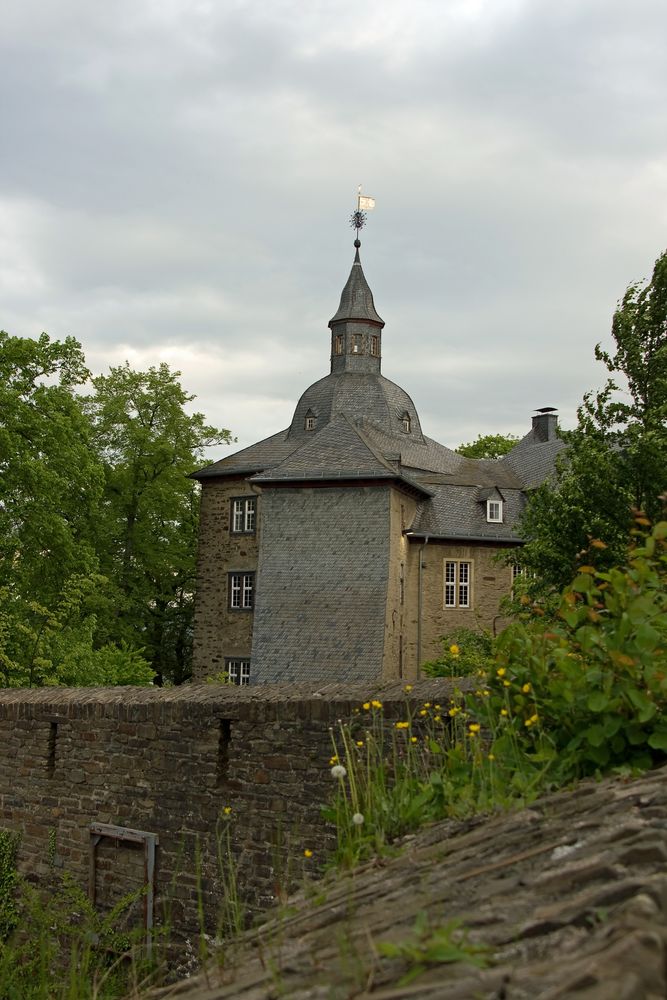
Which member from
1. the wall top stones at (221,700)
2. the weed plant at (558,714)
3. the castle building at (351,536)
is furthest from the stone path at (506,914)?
the castle building at (351,536)

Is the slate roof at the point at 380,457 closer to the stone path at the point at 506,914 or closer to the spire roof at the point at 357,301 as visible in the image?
the spire roof at the point at 357,301

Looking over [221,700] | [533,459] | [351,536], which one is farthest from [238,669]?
[221,700]

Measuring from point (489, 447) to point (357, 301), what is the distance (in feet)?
51.7

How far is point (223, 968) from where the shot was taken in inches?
151

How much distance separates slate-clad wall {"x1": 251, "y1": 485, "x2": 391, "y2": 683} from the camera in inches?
1104

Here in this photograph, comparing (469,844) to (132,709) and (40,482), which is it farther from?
(40,482)

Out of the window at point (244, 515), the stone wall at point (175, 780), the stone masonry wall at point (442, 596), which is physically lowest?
the stone wall at point (175, 780)

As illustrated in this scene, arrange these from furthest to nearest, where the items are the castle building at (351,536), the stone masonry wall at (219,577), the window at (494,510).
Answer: the stone masonry wall at (219,577) < the window at (494,510) < the castle building at (351,536)

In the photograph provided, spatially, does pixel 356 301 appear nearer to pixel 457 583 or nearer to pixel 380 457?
pixel 380 457

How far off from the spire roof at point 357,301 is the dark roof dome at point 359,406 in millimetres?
2583

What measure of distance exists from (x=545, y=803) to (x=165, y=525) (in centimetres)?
3483

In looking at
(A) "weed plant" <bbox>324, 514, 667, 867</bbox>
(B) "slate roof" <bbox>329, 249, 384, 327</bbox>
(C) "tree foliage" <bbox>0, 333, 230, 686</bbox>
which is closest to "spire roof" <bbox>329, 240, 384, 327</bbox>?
(B) "slate roof" <bbox>329, 249, 384, 327</bbox>

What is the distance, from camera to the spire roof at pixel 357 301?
3916cm

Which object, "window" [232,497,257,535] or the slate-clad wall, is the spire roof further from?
the slate-clad wall
